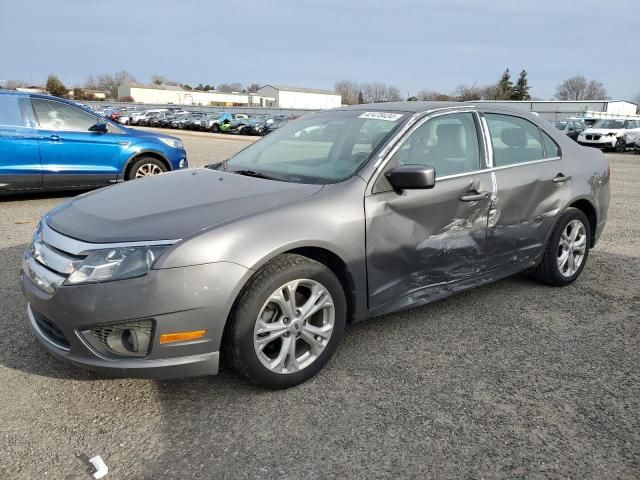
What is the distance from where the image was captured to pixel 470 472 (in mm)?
2318

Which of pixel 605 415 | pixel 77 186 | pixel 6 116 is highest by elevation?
pixel 6 116

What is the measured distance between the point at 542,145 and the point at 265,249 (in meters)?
2.85

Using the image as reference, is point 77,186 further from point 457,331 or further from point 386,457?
point 386,457

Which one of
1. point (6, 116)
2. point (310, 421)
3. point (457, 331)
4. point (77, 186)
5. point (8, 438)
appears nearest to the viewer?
point (8, 438)

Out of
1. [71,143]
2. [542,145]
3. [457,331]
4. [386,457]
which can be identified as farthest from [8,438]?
[71,143]

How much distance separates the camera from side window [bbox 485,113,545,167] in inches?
159

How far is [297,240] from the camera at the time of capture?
9.30 feet

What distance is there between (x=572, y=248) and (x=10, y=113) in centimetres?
739

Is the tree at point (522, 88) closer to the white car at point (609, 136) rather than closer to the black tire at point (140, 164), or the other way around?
the white car at point (609, 136)

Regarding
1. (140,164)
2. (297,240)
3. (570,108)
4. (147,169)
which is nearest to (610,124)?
(570,108)

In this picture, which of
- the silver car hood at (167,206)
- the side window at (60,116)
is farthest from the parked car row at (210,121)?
the silver car hood at (167,206)

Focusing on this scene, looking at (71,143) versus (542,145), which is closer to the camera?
(542,145)

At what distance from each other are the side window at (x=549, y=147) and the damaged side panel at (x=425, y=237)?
93cm

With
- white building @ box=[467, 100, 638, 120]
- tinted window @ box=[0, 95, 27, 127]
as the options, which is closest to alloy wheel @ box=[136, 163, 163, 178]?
tinted window @ box=[0, 95, 27, 127]
